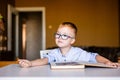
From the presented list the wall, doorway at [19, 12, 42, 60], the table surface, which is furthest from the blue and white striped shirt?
doorway at [19, 12, 42, 60]

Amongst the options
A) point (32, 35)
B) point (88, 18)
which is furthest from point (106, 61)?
point (32, 35)

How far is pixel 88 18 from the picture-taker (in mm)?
7207

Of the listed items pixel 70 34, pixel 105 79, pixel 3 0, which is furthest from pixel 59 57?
pixel 3 0

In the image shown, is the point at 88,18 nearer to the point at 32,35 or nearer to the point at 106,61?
the point at 32,35

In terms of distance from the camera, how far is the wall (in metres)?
7.19

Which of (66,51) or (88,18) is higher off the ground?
(88,18)

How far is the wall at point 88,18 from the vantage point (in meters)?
7.19

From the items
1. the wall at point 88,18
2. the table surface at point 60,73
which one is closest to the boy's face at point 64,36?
the table surface at point 60,73

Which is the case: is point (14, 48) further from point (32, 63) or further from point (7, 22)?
point (32, 63)

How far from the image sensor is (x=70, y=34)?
135 cm

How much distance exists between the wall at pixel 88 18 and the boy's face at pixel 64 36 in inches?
230

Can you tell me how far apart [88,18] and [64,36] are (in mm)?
5955

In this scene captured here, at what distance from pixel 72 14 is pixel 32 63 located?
20.2 feet

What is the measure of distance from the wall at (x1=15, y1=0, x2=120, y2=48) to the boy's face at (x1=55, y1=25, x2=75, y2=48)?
230 inches
